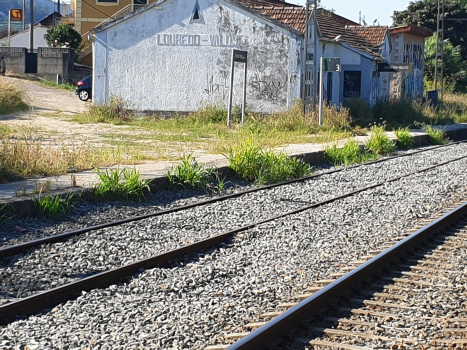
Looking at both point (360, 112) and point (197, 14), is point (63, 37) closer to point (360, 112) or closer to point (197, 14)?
point (197, 14)

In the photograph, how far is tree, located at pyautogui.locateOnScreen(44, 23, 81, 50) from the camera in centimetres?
5150

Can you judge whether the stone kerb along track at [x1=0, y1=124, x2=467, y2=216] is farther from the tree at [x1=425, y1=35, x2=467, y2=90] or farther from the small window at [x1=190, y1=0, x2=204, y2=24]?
the tree at [x1=425, y1=35, x2=467, y2=90]

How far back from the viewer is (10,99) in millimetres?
30391

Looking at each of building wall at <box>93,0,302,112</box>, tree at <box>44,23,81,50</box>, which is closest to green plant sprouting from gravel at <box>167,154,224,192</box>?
building wall at <box>93,0,302,112</box>

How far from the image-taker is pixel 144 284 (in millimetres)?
6992

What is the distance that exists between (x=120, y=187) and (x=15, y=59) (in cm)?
3886

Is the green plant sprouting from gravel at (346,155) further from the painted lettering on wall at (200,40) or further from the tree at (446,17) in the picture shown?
the tree at (446,17)

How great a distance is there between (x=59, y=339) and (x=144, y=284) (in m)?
1.64

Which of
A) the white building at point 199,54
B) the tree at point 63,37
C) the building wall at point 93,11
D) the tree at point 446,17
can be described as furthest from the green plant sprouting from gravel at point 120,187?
the tree at point 446,17

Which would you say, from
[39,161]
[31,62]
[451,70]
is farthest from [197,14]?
[451,70]

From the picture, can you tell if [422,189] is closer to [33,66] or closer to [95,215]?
[95,215]

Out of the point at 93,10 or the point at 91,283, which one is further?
the point at 93,10

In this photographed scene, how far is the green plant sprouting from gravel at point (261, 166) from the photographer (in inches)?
582

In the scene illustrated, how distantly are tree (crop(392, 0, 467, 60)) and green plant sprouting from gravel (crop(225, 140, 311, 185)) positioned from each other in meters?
57.0
